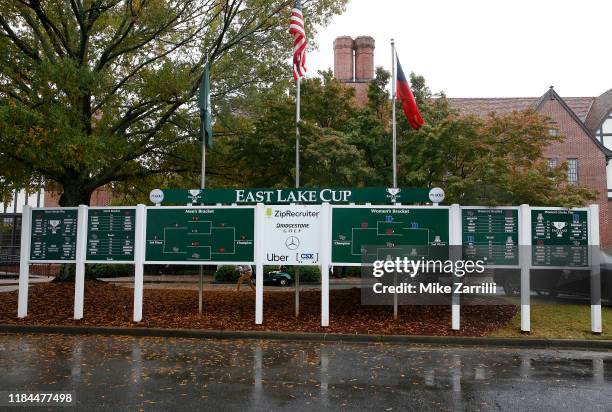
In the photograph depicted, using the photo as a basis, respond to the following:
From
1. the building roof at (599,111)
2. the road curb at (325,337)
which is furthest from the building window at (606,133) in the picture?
the road curb at (325,337)

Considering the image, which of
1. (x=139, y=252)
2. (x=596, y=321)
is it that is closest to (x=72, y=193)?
(x=139, y=252)

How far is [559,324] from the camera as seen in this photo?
39.8ft

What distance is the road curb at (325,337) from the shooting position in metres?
10.7

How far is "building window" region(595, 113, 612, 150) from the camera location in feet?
130

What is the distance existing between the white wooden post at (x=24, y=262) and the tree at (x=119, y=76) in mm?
1456

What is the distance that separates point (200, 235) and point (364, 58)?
122 ft

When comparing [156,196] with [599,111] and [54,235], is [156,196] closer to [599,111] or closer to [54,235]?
[54,235]

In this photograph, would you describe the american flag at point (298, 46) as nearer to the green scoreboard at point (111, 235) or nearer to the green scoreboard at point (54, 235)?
the green scoreboard at point (111, 235)

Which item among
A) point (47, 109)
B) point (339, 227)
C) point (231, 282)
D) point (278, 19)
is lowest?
point (231, 282)

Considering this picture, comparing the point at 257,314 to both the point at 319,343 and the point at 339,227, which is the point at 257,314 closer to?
the point at 319,343

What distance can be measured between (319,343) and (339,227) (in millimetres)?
2634

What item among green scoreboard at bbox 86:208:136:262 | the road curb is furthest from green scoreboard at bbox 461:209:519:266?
green scoreboard at bbox 86:208:136:262

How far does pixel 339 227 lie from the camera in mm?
12070

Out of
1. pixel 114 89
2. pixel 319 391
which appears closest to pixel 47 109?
pixel 114 89
